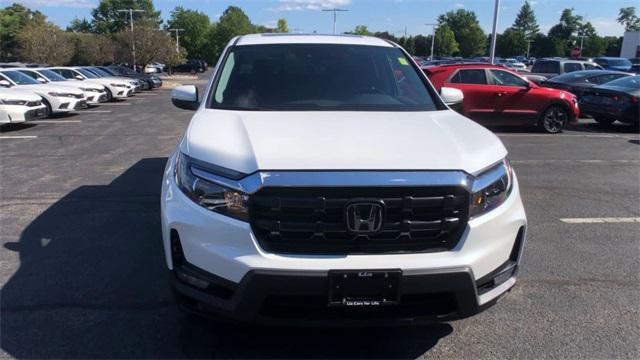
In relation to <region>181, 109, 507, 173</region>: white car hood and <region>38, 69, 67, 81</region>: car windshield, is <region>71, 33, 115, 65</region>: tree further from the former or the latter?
<region>181, 109, 507, 173</region>: white car hood

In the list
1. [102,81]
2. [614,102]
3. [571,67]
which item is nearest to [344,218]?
[614,102]

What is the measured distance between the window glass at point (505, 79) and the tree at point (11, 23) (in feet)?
228

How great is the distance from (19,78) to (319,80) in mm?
14769

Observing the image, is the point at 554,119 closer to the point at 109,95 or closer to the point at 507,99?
the point at 507,99

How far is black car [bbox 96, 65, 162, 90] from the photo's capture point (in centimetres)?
2700

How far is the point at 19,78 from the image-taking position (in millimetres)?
15578

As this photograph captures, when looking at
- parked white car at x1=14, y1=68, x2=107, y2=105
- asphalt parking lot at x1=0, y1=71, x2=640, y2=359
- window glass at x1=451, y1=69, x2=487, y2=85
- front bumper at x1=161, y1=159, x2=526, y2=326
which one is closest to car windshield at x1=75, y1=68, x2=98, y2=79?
parked white car at x1=14, y1=68, x2=107, y2=105

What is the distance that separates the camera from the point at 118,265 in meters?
4.27

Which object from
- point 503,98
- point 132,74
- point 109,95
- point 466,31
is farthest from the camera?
point 466,31

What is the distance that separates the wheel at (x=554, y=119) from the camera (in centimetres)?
1289

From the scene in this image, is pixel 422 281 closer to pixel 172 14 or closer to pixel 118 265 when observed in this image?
pixel 118 265

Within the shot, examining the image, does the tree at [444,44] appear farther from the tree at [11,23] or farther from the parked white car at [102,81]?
the parked white car at [102,81]

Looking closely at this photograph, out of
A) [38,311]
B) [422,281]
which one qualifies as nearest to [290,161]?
[422,281]

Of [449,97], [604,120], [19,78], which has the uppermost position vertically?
[449,97]
